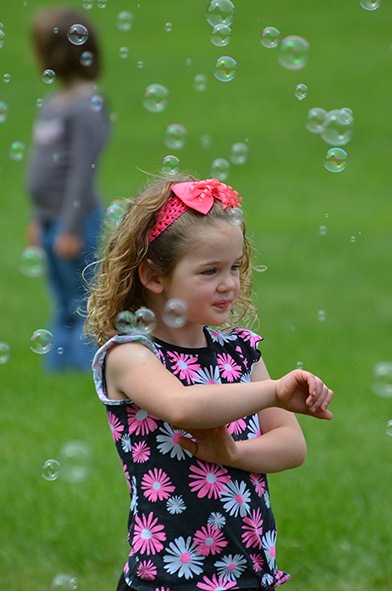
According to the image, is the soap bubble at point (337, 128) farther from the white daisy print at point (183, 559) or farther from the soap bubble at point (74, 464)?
the white daisy print at point (183, 559)

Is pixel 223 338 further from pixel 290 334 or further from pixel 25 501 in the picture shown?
pixel 290 334

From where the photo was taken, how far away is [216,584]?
1643 millimetres

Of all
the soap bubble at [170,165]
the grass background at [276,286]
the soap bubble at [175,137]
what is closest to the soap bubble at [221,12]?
the soap bubble at [175,137]

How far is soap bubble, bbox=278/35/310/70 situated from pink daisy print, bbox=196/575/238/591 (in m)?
1.92

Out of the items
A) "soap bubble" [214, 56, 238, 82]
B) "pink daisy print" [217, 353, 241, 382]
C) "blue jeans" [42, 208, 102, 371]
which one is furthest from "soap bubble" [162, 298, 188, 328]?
"blue jeans" [42, 208, 102, 371]

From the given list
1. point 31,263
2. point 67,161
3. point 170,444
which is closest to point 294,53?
point 31,263

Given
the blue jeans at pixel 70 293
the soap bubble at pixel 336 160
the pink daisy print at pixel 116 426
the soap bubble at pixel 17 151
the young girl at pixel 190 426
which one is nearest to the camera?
the young girl at pixel 190 426

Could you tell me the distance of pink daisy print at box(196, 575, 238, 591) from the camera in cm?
163

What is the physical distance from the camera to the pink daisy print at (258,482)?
1.75m

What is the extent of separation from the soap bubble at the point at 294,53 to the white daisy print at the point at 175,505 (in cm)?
182

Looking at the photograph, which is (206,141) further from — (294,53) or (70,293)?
(294,53)

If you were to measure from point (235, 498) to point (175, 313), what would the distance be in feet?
1.35

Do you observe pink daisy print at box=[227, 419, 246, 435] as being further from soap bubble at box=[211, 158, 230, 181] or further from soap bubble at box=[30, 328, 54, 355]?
soap bubble at box=[211, 158, 230, 181]

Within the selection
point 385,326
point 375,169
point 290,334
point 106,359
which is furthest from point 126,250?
point 375,169
